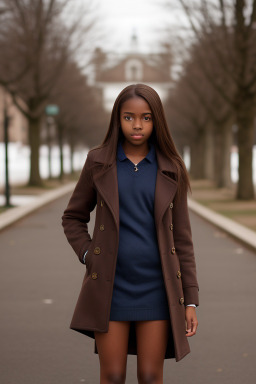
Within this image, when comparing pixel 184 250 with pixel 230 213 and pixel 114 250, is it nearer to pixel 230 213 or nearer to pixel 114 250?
pixel 114 250

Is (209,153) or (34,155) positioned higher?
(34,155)

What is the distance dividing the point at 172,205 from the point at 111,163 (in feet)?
1.01

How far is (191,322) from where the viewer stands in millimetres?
3324

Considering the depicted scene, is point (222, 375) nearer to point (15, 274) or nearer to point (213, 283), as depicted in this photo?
point (213, 283)

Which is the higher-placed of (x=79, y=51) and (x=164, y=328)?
(x=79, y=51)

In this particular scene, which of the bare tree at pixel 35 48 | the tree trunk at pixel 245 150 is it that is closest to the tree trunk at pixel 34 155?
the bare tree at pixel 35 48

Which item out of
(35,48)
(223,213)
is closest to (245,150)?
(223,213)

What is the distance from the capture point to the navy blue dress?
10.3ft

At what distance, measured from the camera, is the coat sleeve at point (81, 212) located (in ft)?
10.9

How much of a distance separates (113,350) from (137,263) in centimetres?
36

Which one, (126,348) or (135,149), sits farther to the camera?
(135,149)

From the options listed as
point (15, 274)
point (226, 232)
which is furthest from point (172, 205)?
point (226, 232)

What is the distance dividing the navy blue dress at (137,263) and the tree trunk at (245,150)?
2119 cm

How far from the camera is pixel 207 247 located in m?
12.9
